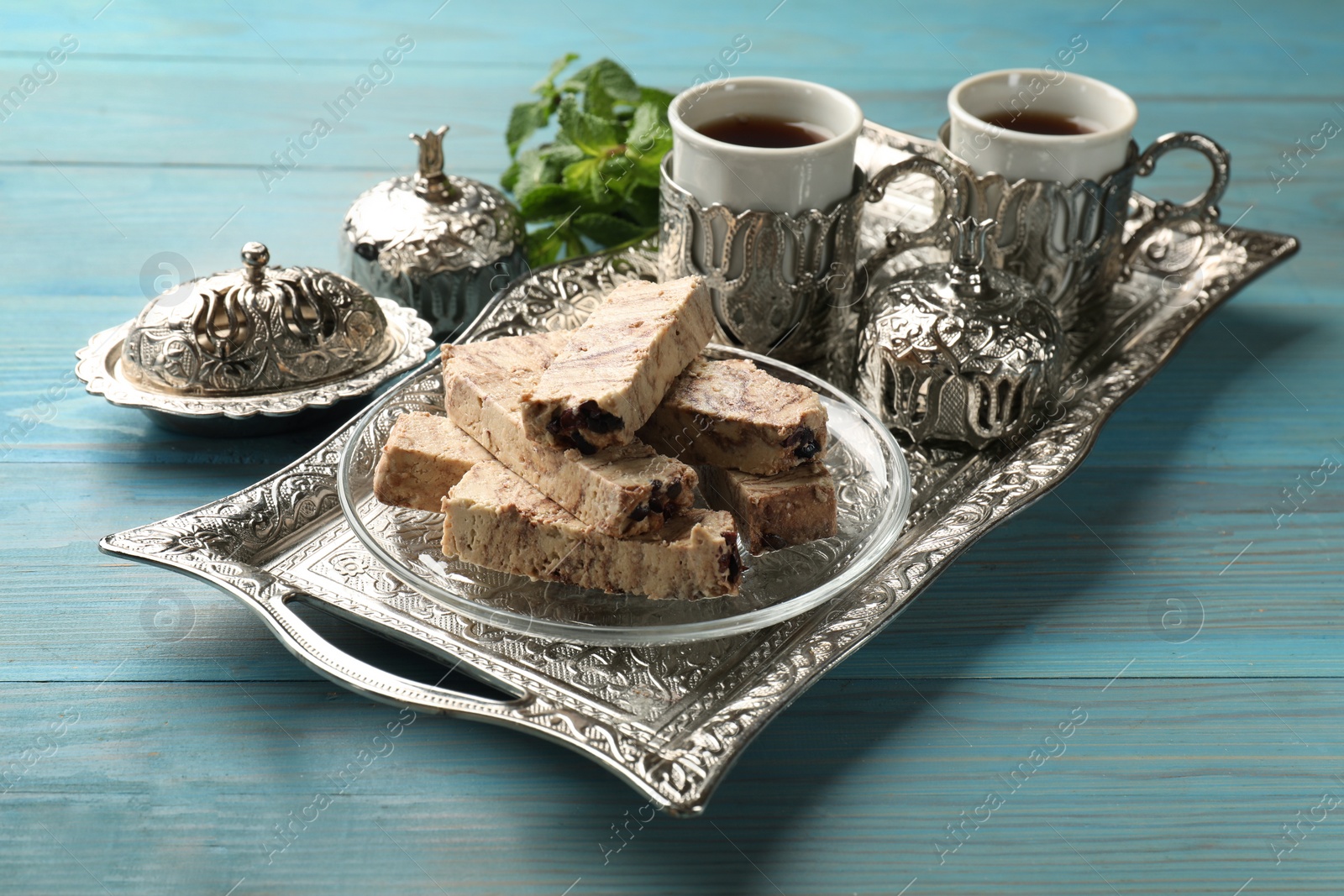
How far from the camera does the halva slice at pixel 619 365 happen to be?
1.50 m

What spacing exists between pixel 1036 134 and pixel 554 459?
3.69 feet

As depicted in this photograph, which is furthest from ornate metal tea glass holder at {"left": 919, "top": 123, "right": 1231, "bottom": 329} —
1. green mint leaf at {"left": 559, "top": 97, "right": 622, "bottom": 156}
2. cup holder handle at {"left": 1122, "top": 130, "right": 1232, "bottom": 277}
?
green mint leaf at {"left": 559, "top": 97, "right": 622, "bottom": 156}

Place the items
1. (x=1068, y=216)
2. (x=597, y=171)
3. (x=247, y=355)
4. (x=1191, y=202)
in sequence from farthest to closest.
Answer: (x=597, y=171) < (x=1191, y=202) < (x=1068, y=216) < (x=247, y=355)

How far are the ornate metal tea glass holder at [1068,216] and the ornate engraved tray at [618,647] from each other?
17cm

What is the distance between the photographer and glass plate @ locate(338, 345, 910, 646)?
4.59ft

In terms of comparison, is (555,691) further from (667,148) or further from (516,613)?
(667,148)

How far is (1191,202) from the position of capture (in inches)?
86.0

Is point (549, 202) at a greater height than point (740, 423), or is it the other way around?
point (740, 423)

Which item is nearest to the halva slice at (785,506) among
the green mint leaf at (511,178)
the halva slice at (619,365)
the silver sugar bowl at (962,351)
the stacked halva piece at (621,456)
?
the stacked halva piece at (621,456)

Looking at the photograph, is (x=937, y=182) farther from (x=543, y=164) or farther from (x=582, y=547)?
(x=582, y=547)

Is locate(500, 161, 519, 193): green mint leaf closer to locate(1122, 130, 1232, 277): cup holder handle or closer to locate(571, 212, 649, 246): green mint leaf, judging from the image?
locate(571, 212, 649, 246): green mint leaf

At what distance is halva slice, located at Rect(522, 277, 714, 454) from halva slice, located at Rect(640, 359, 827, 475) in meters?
0.04

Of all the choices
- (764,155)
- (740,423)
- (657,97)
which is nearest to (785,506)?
(740,423)

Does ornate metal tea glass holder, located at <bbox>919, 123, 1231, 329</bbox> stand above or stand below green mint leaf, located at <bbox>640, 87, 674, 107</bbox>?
below
